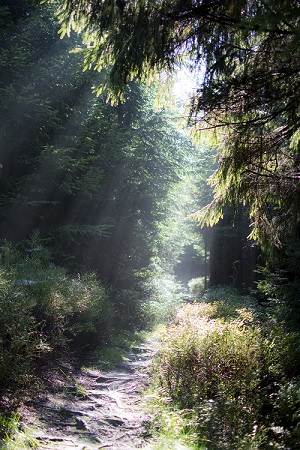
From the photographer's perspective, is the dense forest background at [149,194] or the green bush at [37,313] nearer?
the dense forest background at [149,194]

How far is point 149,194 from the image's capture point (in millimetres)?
15312

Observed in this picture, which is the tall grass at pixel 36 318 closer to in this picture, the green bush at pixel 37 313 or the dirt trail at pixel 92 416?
the green bush at pixel 37 313

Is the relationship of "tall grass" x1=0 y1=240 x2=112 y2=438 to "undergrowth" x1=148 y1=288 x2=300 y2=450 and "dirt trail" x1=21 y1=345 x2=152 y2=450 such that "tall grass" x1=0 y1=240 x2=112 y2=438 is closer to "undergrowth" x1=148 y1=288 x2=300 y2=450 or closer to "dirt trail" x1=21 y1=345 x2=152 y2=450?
"dirt trail" x1=21 y1=345 x2=152 y2=450

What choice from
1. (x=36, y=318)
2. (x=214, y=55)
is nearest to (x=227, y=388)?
(x=36, y=318)

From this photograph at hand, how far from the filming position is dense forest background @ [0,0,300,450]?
4.29 metres

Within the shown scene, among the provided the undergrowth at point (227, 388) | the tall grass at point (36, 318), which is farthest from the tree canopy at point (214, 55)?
the tall grass at point (36, 318)

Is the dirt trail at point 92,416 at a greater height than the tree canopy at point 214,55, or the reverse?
the tree canopy at point 214,55

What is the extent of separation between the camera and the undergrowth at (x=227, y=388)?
13.8 feet

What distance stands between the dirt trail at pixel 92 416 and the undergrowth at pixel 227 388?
35 cm

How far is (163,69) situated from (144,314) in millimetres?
10486

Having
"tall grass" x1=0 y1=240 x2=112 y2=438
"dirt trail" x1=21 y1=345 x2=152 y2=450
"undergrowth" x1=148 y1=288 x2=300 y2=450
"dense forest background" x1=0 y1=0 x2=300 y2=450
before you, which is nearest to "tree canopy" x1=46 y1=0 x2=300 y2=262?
"dense forest background" x1=0 y1=0 x2=300 y2=450

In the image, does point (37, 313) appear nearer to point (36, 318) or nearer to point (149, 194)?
point (36, 318)

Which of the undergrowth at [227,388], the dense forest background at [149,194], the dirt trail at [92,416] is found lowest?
the dirt trail at [92,416]

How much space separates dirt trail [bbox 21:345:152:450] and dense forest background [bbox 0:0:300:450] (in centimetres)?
45
